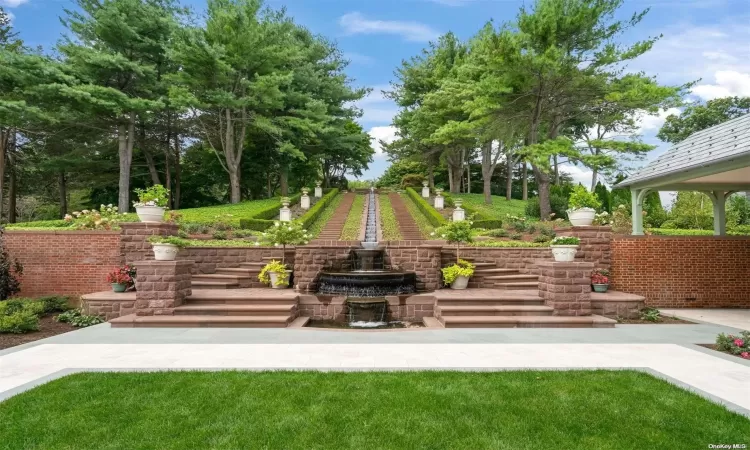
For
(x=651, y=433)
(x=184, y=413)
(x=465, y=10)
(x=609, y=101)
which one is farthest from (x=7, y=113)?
(x=609, y=101)

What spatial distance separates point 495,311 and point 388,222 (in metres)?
12.1

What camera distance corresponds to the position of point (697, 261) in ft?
33.4

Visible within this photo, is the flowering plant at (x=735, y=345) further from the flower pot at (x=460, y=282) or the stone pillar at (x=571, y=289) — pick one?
the flower pot at (x=460, y=282)

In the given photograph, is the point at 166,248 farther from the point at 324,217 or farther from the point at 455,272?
the point at 324,217

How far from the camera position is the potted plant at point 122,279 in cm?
927

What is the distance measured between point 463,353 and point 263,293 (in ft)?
16.6

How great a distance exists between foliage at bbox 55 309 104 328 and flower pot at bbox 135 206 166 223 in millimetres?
2375

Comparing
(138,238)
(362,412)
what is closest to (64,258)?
(138,238)

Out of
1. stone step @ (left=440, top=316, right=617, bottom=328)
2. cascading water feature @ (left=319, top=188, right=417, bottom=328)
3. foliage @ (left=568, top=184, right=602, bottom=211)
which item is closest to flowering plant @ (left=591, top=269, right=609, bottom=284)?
foliage @ (left=568, top=184, right=602, bottom=211)

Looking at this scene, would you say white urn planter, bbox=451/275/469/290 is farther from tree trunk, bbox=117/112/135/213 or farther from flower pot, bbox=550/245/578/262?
tree trunk, bbox=117/112/135/213

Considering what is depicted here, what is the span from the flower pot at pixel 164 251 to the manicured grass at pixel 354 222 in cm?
851

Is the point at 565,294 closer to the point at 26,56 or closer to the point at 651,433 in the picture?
the point at 651,433

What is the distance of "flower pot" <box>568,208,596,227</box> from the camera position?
31.9 feet

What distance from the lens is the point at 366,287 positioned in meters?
9.33
